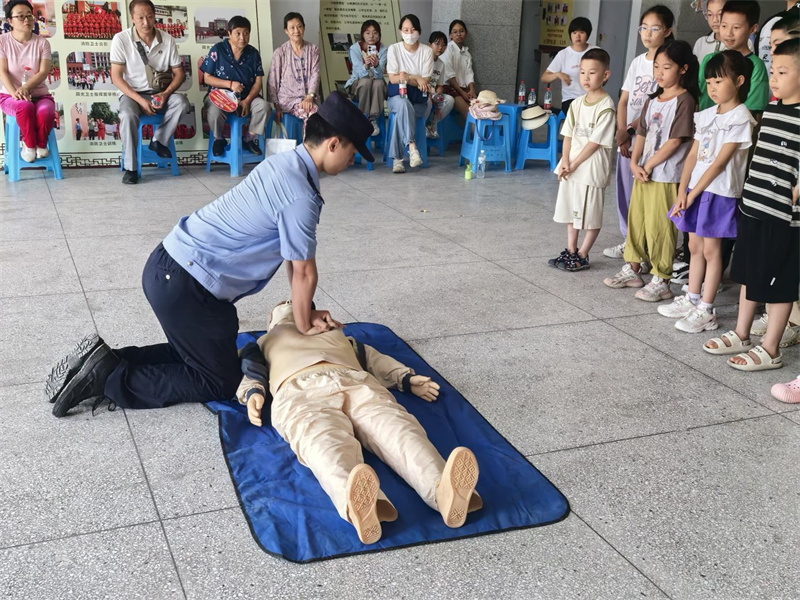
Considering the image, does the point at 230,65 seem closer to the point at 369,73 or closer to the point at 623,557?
the point at 369,73

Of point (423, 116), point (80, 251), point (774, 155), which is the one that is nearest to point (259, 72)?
point (423, 116)

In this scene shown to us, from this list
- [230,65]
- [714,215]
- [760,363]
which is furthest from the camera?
[230,65]

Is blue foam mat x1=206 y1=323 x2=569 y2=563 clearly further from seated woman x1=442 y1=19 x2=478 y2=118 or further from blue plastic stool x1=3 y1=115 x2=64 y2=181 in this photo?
seated woman x1=442 y1=19 x2=478 y2=118

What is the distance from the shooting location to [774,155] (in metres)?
2.97

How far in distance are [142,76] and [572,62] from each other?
3782 millimetres

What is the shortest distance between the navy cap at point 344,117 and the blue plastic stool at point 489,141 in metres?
5.09

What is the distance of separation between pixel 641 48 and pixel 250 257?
926cm

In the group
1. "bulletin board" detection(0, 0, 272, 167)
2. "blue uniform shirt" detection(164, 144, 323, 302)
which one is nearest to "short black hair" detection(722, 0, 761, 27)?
"blue uniform shirt" detection(164, 144, 323, 302)

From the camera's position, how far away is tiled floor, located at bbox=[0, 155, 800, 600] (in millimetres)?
1889

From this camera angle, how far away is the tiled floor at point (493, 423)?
1.89 metres

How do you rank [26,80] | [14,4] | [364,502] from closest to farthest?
[364,502] < [14,4] < [26,80]

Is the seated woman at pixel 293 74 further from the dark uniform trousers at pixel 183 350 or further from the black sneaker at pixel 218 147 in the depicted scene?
the dark uniform trousers at pixel 183 350

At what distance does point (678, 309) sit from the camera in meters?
3.72

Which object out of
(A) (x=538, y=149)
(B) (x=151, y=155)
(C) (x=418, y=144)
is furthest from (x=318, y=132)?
(A) (x=538, y=149)
